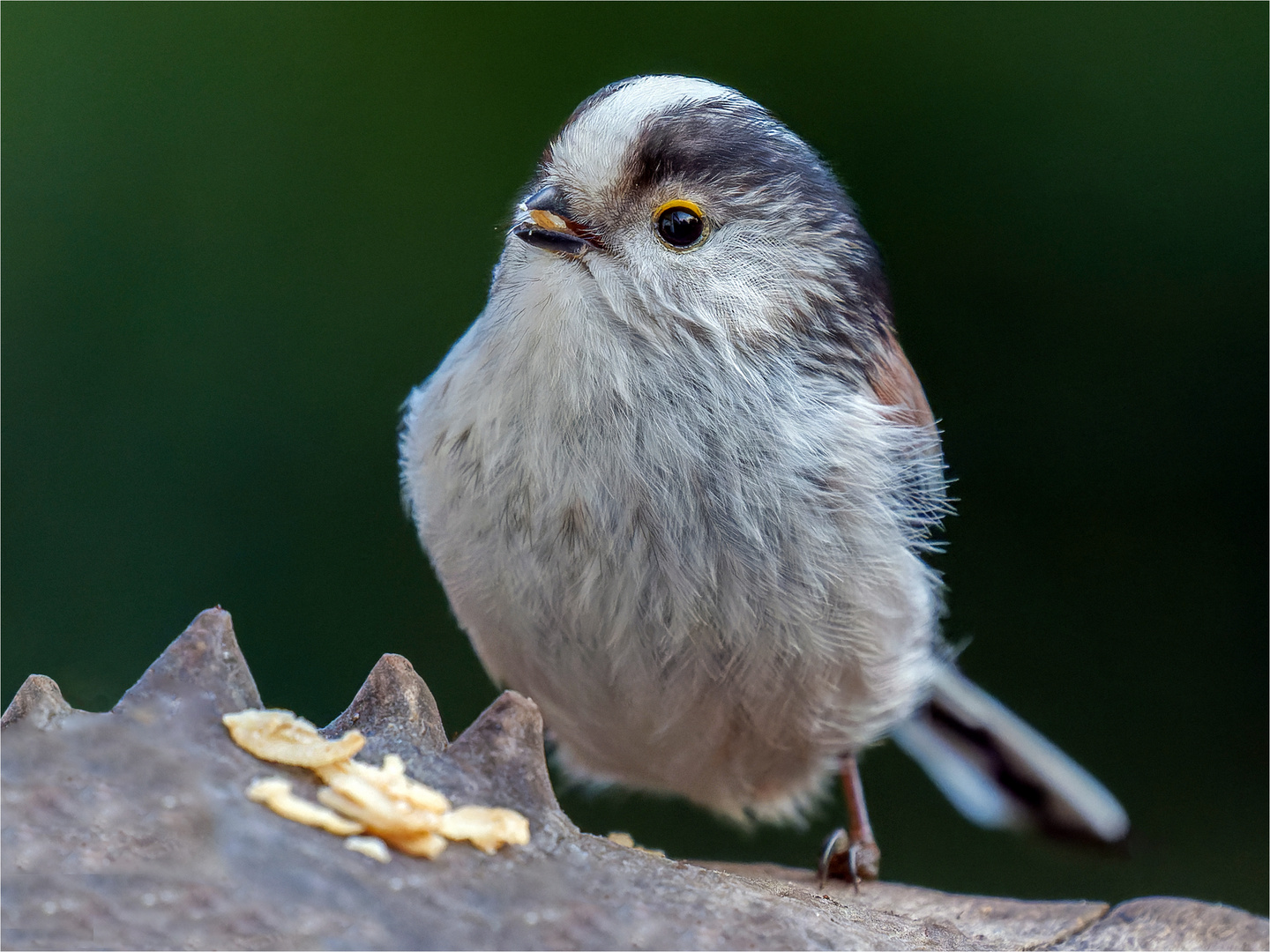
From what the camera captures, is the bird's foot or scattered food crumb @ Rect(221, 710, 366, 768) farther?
the bird's foot

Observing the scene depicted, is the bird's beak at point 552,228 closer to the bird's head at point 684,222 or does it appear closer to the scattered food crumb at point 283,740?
the bird's head at point 684,222

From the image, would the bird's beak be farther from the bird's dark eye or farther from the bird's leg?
the bird's leg

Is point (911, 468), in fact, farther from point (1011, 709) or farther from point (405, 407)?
point (1011, 709)

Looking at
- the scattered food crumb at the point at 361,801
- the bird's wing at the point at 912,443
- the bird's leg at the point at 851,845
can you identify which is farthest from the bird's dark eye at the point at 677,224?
the bird's leg at the point at 851,845

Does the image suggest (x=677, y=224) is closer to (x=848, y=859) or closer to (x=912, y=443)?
(x=912, y=443)

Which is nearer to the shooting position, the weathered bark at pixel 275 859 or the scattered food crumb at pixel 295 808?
the weathered bark at pixel 275 859

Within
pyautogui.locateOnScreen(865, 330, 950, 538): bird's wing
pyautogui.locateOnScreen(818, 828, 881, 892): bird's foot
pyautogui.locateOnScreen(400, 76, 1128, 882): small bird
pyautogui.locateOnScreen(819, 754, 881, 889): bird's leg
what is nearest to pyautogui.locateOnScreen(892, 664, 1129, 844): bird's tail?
pyautogui.locateOnScreen(819, 754, 881, 889): bird's leg

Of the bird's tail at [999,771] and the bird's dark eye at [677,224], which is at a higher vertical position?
the bird's dark eye at [677,224]
